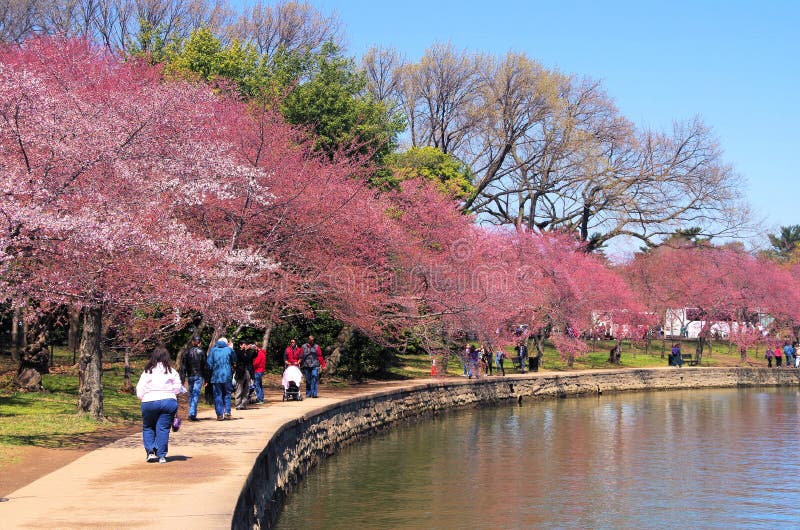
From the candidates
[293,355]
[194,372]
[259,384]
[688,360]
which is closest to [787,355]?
[688,360]

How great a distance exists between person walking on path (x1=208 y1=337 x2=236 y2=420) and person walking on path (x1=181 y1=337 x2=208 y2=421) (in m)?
0.43

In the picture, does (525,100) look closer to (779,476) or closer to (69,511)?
(779,476)

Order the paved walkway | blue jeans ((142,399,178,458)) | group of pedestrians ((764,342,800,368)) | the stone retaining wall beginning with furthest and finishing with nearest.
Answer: group of pedestrians ((764,342,800,368)) < the stone retaining wall < blue jeans ((142,399,178,458)) < the paved walkway

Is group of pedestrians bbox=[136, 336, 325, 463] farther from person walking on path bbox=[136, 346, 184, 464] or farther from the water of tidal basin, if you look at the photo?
the water of tidal basin

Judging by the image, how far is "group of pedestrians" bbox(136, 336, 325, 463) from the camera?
45.1 ft

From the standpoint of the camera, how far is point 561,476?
815 inches

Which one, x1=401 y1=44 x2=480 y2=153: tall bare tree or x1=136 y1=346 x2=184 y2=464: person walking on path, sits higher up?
x1=401 y1=44 x2=480 y2=153: tall bare tree

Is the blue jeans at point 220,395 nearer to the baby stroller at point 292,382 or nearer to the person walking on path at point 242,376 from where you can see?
the person walking on path at point 242,376

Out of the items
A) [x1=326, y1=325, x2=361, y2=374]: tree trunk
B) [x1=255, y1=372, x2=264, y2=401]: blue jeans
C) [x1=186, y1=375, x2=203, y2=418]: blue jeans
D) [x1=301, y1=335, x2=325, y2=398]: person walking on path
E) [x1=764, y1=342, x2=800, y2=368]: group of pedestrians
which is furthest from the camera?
[x1=764, y1=342, x2=800, y2=368]: group of pedestrians

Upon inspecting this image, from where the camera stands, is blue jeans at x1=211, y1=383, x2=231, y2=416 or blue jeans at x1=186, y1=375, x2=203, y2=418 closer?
blue jeans at x1=211, y1=383, x2=231, y2=416

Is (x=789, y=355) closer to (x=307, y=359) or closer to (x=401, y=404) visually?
(x=401, y=404)

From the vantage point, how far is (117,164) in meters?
16.9

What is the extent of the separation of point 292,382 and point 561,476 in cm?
760

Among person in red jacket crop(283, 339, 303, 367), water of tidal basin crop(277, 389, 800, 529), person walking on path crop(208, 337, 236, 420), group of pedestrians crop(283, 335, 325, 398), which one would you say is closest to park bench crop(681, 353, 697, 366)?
water of tidal basin crop(277, 389, 800, 529)
